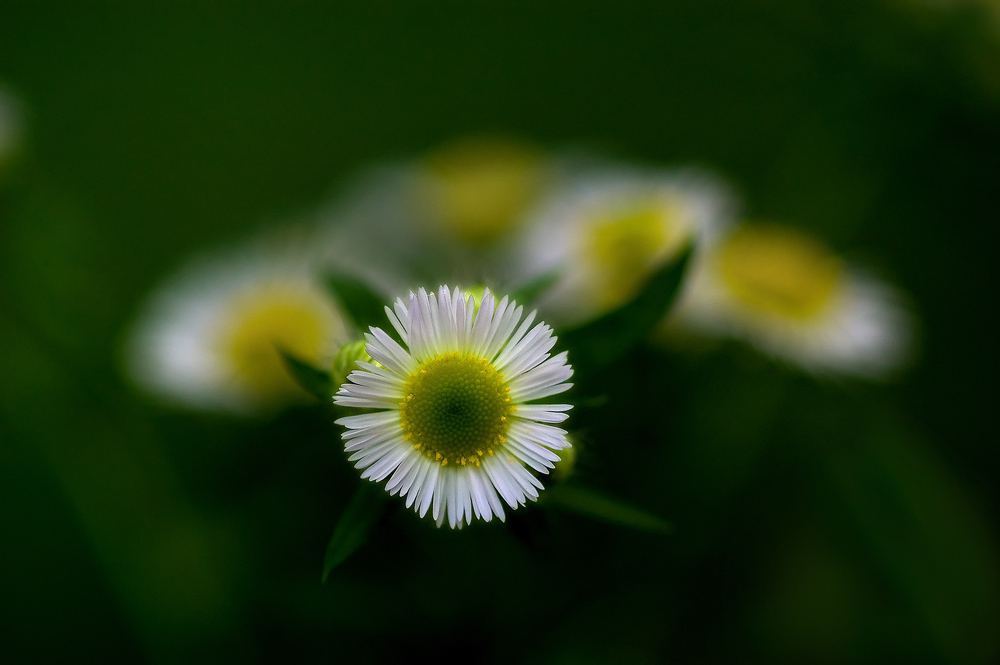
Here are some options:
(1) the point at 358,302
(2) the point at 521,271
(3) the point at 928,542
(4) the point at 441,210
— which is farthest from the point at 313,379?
(3) the point at 928,542

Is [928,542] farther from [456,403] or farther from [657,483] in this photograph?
[456,403]

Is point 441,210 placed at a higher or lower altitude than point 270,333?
higher

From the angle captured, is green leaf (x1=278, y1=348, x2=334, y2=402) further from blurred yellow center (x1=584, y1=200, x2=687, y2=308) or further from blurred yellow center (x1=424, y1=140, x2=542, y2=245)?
blurred yellow center (x1=424, y1=140, x2=542, y2=245)

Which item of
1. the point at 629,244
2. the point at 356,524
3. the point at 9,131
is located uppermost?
the point at 629,244

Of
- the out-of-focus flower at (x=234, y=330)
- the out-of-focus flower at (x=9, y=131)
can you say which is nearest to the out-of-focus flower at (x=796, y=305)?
the out-of-focus flower at (x=234, y=330)

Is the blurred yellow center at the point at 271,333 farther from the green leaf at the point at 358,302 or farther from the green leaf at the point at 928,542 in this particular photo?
the green leaf at the point at 928,542

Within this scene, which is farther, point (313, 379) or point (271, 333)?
point (271, 333)
